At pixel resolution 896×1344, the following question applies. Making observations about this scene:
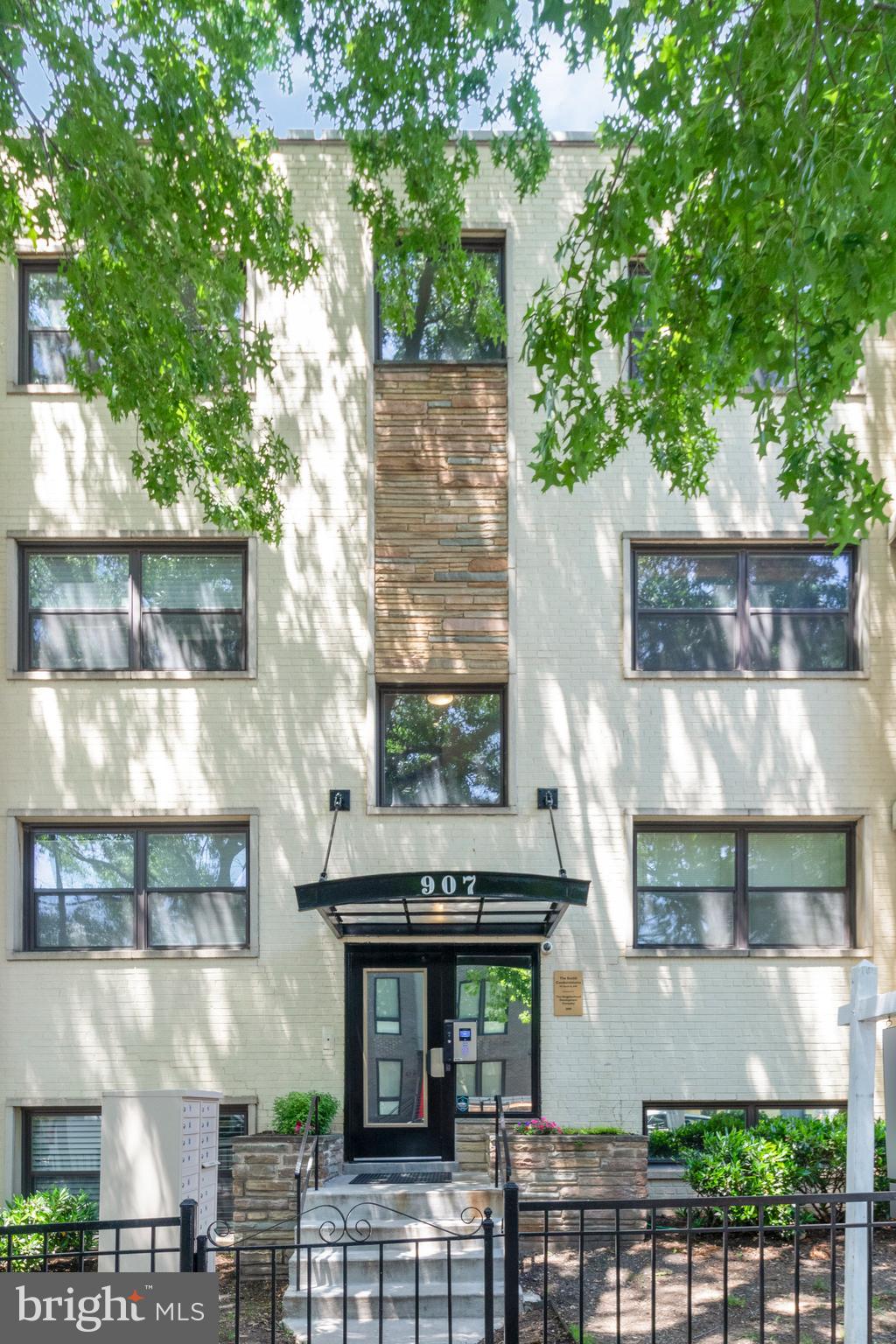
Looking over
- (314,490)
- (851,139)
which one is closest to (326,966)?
(314,490)

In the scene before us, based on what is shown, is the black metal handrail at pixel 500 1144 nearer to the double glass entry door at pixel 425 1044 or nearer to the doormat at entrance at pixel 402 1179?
the doormat at entrance at pixel 402 1179

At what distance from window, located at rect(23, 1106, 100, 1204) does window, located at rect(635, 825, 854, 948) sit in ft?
19.6

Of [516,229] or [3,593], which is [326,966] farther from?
[516,229]

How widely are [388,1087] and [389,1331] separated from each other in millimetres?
3727

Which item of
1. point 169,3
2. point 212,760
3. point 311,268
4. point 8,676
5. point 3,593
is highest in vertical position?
point 169,3

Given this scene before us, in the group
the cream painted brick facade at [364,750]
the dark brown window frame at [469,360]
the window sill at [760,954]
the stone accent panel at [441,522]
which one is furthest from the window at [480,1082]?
the dark brown window frame at [469,360]

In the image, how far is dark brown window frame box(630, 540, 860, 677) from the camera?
42.9 feet

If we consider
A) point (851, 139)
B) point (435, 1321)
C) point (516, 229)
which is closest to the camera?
point (851, 139)

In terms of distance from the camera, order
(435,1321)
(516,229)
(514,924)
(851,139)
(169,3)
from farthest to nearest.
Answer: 1. (516,229)
2. (514,924)
3. (435,1321)
4. (169,3)
5. (851,139)

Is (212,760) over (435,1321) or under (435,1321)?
over

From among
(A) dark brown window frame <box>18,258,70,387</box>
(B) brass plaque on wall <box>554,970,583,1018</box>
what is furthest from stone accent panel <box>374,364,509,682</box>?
(A) dark brown window frame <box>18,258,70,387</box>

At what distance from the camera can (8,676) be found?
505 inches

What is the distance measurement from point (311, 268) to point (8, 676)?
220 inches

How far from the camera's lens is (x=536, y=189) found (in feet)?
31.1
